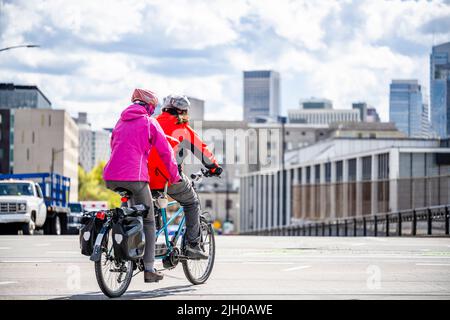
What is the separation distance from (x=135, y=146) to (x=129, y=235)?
0.89m

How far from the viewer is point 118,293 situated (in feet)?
32.2

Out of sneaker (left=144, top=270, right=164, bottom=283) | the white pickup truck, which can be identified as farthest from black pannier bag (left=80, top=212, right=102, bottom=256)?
the white pickup truck

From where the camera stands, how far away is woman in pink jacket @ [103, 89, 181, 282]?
1006 centimetres

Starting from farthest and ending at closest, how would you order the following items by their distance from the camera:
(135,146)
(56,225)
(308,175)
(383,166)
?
(308,175) → (383,166) → (56,225) → (135,146)

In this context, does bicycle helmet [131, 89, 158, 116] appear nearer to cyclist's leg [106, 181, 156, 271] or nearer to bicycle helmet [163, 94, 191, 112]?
bicycle helmet [163, 94, 191, 112]

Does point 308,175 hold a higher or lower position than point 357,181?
higher

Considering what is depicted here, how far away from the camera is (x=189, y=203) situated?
11062mm

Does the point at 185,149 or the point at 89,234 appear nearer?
the point at 89,234

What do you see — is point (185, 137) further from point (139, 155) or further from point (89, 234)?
point (89, 234)

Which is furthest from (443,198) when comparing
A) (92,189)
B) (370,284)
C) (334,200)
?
(92,189)

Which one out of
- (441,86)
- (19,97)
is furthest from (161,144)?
(19,97)

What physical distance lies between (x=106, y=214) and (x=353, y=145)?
10419cm

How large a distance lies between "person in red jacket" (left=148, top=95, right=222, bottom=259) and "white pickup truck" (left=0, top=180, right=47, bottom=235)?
72.2ft

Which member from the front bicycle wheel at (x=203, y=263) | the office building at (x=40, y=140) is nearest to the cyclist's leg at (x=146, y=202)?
the front bicycle wheel at (x=203, y=263)
